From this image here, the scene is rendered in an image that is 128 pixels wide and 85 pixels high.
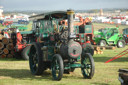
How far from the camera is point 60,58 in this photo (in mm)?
8234

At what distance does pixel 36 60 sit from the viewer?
388 inches

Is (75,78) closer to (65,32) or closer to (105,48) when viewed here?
(65,32)

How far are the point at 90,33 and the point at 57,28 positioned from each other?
970 cm

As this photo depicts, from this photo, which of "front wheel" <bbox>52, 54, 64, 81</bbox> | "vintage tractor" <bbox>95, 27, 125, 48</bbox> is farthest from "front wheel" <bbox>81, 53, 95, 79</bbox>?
"vintage tractor" <bbox>95, 27, 125, 48</bbox>

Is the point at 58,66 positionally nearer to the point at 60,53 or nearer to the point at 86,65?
the point at 60,53

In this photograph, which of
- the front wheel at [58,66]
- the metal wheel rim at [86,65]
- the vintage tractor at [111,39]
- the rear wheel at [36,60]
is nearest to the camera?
the front wheel at [58,66]

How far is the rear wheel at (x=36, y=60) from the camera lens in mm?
9328

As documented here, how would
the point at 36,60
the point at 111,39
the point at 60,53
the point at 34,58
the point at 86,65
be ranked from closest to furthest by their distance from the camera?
the point at 60,53 → the point at 86,65 → the point at 36,60 → the point at 34,58 → the point at 111,39

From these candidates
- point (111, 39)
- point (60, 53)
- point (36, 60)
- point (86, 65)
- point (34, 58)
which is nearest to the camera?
point (60, 53)

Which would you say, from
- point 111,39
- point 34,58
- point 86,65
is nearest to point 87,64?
point 86,65

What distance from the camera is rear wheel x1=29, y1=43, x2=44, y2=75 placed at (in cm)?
933

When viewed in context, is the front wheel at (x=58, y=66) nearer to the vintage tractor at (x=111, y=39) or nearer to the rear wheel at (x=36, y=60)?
the rear wheel at (x=36, y=60)

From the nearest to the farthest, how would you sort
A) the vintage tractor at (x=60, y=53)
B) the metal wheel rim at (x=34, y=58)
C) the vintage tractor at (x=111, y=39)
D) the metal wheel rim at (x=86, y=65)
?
the vintage tractor at (x=60, y=53) → the metal wheel rim at (x=86, y=65) → the metal wheel rim at (x=34, y=58) → the vintage tractor at (x=111, y=39)

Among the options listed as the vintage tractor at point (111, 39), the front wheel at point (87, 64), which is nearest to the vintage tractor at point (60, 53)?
the front wheel at point (87, 64)
